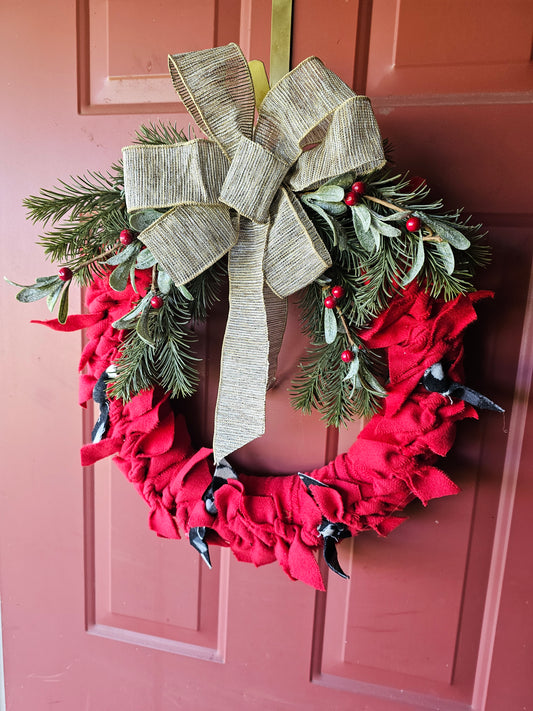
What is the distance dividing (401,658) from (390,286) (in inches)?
23.2

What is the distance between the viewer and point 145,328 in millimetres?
525

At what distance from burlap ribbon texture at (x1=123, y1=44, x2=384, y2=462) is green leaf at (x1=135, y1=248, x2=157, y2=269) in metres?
0.04

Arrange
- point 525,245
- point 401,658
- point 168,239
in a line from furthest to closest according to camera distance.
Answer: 1. point 401,658
2. point 525,245
3. point 168,239

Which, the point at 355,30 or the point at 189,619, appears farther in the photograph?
the point at 189,619

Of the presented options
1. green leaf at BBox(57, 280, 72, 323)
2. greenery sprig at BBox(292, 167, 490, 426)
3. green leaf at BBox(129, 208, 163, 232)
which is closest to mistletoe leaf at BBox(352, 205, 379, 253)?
greenery sprig at BBox(292, 167, 490, 426)

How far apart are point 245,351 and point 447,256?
237mm

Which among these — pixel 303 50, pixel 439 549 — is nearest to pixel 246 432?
pixel 439 549

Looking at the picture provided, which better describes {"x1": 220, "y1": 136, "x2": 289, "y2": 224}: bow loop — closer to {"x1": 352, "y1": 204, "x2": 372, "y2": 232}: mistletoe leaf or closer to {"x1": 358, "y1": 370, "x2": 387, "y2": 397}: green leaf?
{"x1": 352, "y1": 204, "x2": 372, "y2": 232}: mistletoe leaf

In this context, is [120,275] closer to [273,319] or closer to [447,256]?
[273,319]

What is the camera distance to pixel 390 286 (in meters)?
0.53

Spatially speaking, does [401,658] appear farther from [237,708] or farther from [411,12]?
[411,12]

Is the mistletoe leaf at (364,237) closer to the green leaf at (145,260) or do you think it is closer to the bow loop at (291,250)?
the bow loop at (291,250)

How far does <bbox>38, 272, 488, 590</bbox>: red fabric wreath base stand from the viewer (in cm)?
54

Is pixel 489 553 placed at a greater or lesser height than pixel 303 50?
lesser
